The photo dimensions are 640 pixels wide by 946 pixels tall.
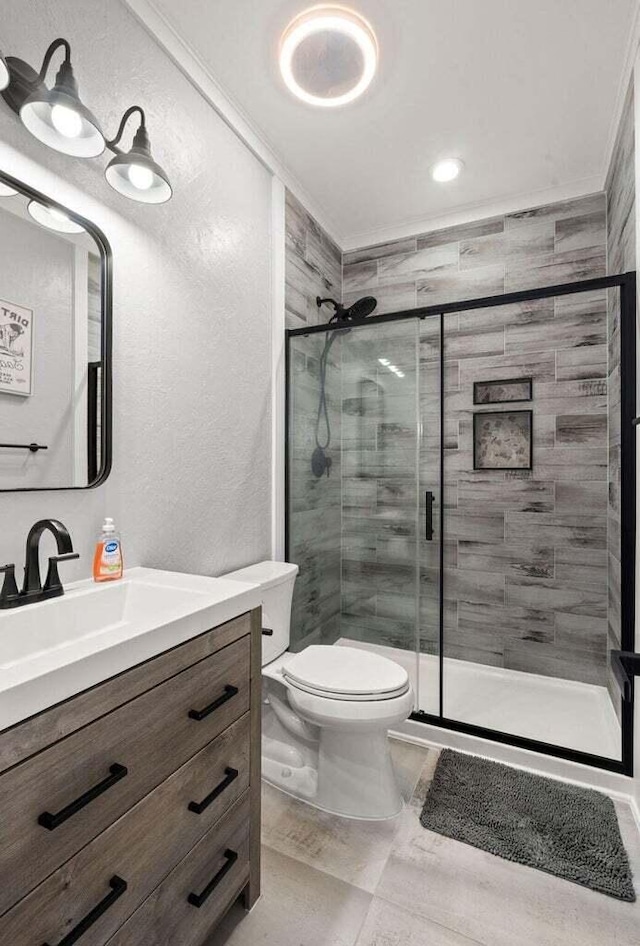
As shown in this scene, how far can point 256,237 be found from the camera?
2.13m

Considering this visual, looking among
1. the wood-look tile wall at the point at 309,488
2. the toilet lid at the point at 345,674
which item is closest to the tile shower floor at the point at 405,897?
the toilet lid at the point at 345,674

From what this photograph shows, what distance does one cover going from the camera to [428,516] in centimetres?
226

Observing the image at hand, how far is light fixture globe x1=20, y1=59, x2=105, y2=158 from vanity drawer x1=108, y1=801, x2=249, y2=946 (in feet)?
5.60

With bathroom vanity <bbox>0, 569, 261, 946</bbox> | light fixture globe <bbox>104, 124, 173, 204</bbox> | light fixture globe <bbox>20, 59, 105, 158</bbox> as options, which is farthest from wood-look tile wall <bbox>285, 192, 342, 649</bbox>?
light fixture globe <bbox>20, 59, 105, 158</bbox>

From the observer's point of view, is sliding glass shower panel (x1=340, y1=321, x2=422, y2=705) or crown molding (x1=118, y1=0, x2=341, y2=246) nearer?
crown molding (x1=118, y1=0, x2=341, y2=246)

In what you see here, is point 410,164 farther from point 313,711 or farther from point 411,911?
point 411,911

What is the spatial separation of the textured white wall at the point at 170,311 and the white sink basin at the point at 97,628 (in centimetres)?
16

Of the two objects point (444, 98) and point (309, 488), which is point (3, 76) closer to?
point (444, 98)

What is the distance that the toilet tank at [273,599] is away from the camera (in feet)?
5.82

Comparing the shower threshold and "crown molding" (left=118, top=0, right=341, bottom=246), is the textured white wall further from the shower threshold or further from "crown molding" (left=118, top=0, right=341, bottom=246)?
the shower threshold

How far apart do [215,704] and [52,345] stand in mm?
1015

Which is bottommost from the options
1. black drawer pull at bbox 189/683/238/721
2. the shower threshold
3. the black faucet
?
the shower threshold

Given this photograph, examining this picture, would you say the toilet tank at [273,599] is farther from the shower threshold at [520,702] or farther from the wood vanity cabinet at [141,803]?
the shower threshold at [520,702]

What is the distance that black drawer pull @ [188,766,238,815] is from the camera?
1.00m
